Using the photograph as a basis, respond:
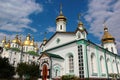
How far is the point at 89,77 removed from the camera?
2248 cm

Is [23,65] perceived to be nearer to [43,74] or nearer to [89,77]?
[43,74]

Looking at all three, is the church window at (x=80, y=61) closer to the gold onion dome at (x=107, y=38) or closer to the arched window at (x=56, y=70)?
the arched window at (x=56, y=70)

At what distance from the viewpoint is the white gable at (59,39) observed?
2632 centimetres

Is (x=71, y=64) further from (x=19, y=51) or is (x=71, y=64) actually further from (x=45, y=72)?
(x=19, y=51)

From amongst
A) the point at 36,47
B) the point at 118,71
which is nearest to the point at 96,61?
the point at 118,71

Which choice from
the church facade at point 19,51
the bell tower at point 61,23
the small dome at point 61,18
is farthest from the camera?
the church facade at point 19,51

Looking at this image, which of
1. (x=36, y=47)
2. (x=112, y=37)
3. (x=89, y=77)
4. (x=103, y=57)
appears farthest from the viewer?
(x=36, y=47)

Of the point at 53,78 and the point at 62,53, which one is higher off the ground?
the point at 62,53

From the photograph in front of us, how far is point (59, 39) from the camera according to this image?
28.4m

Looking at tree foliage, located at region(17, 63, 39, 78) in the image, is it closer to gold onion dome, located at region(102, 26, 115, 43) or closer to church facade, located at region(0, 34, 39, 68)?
church facade, located at region(0, 34, 39, 68)

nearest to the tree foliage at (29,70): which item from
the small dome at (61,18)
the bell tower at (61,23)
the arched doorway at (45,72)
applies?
the arched doorway at (45,72)

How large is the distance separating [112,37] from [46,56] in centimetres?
2450

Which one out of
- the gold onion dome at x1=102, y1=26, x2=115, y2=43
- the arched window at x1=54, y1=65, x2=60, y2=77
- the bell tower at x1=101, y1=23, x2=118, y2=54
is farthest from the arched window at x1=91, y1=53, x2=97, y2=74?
the gold onion dome at x1=102, y1=26, x2=115, y2=43

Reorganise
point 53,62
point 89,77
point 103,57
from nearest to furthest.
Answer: point 89,77 → point 53,62 → point 103,57
